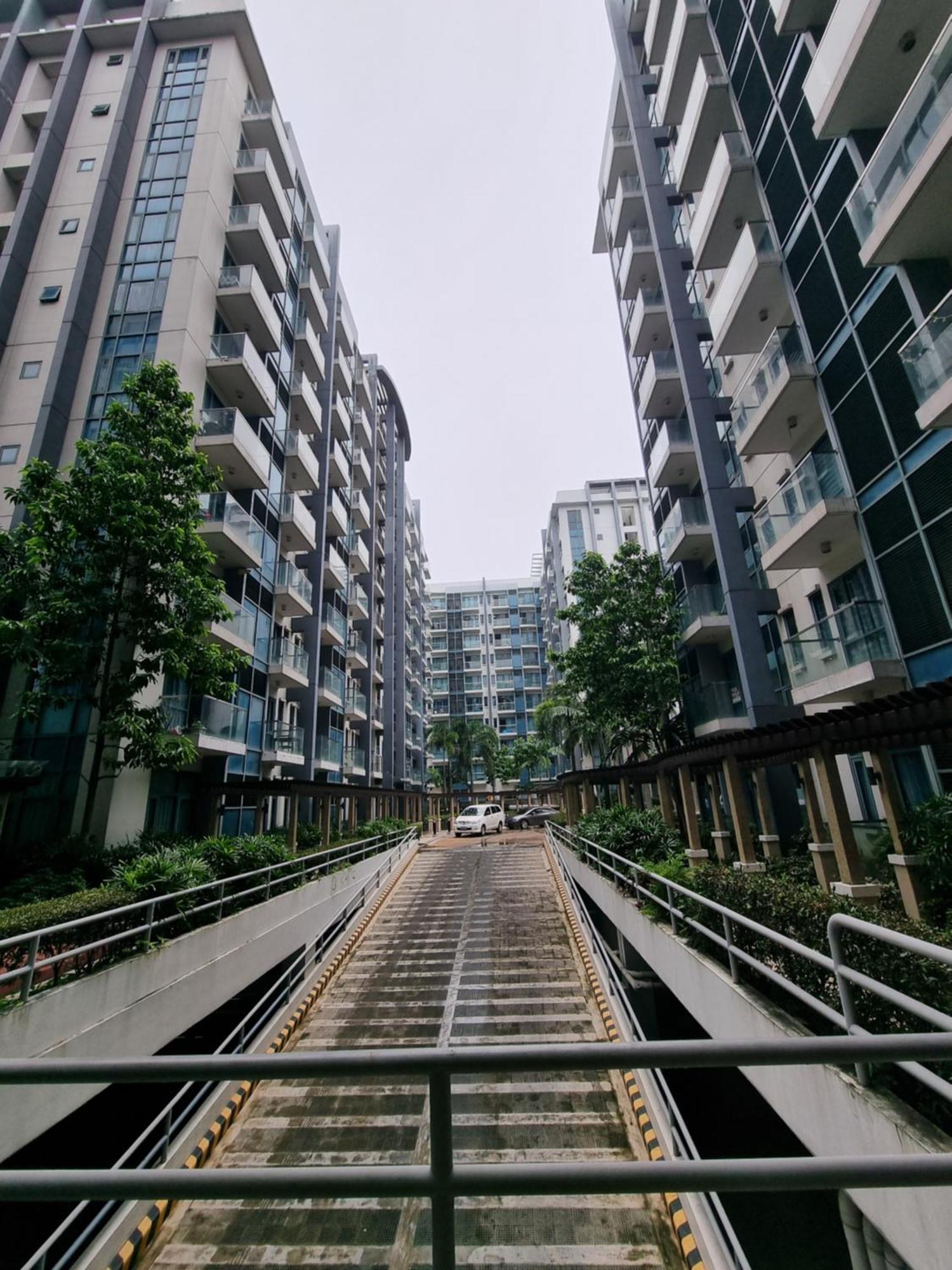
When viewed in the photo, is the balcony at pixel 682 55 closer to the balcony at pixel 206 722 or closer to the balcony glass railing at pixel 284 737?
the balcony at pixel 206 722

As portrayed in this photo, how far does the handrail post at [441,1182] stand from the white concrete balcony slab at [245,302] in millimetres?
22646

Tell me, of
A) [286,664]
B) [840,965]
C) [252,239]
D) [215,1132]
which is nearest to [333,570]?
[286,664]

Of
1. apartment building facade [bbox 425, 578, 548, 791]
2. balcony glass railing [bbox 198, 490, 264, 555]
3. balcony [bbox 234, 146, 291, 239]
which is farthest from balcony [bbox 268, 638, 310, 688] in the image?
apartment building facade [bbox 425, 578, 548, 791]

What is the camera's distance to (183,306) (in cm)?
1752

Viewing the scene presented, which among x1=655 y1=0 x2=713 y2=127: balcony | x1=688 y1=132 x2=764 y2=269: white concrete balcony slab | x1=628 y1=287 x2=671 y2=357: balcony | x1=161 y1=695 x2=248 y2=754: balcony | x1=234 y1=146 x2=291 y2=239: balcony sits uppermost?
x1=655 y1=0 x2=713 y2=127: balcony

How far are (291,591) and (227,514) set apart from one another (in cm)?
537

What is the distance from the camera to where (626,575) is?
73.0 feet

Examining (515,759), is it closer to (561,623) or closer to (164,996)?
(561,623)

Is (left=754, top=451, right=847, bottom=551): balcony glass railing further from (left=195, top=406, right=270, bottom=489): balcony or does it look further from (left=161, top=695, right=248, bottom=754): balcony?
(left=161, top=695, right=248, bottom=754): balcony

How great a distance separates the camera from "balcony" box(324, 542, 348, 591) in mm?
28281

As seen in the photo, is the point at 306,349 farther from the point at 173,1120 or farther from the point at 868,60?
the point at 173,1120

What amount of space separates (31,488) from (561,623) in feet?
154

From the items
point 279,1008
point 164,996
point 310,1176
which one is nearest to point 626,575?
point 279,1008

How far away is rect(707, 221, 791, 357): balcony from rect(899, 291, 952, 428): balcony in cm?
694
